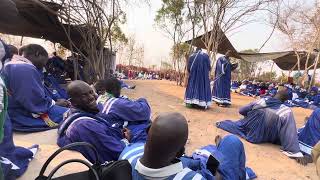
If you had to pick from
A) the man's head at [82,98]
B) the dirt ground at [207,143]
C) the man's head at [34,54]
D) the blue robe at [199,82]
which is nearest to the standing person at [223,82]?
the blue robe at [199,82]

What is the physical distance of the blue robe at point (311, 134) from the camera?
5520 millimetres

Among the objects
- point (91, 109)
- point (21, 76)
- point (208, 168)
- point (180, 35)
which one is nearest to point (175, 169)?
point (208, 168)

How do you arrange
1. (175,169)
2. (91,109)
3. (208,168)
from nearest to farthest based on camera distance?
(175,169), (208,168), (91,109)

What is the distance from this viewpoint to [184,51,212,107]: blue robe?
9.20 metres

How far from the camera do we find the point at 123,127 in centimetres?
411

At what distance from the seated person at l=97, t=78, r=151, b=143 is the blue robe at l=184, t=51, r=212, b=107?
494 cm

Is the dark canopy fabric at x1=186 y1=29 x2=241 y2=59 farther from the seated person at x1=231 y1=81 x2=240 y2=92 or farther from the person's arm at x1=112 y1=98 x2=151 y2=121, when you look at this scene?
the person's arm at x1=112 y1=98 x2=151 y2=121

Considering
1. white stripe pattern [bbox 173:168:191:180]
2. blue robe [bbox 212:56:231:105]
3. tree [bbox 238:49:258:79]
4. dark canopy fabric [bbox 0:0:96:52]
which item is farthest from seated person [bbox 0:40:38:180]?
tree [bbox 238:49:258:79]

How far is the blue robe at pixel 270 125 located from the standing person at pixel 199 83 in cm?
265

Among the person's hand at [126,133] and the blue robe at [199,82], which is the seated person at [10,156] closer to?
the person's hand at [126,133]

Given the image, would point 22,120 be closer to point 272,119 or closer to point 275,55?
point 272,119

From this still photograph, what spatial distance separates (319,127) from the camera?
5.52m

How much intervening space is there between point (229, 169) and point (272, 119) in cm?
311

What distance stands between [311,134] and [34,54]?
4.25m
